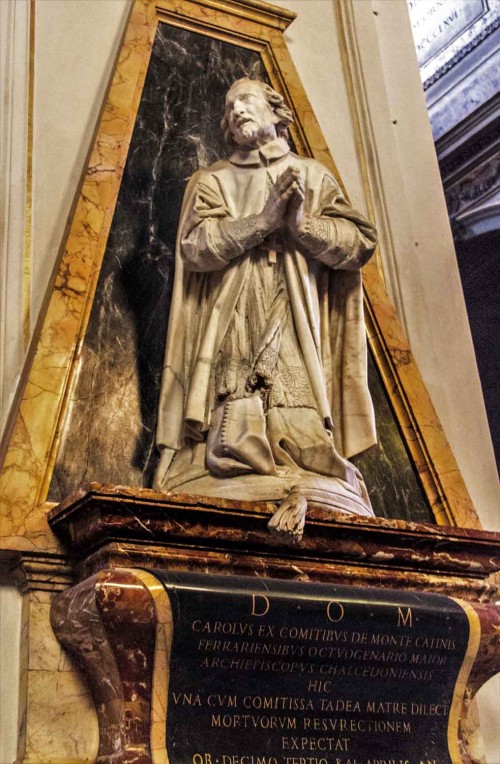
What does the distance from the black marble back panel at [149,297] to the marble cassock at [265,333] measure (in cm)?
20

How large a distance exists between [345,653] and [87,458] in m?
1.18

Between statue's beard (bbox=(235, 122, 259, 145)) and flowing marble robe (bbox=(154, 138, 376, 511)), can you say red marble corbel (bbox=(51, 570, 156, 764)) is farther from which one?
statue's beard (bbox=(235, 122, 259, 145))

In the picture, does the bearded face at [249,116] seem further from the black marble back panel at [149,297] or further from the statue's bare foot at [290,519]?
the statue's bare foot at [290,519]

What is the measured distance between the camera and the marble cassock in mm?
4113

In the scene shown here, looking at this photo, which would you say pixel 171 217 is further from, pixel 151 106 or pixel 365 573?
pixel 365 573

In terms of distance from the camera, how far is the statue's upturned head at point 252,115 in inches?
179

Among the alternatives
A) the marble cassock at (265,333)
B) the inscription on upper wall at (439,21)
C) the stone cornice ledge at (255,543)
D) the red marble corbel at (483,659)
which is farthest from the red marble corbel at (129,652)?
the inscription on upper wall at (439,21)

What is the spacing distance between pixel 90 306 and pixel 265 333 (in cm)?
71

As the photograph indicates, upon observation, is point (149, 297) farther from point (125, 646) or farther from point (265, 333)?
point (125, 646)

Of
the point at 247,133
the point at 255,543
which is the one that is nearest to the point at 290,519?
the point at 255,543

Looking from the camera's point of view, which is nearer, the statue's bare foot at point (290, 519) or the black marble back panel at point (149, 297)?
the statue's bare foot at point (290, 519)

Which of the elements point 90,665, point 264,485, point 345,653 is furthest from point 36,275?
point 345,653

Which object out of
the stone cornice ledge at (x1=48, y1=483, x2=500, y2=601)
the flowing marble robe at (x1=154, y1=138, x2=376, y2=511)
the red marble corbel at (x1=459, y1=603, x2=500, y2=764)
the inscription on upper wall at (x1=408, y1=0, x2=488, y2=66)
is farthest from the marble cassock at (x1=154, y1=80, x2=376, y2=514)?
the inscription on upper wall at (x1=408, y1=0, x2=488, y2=66)

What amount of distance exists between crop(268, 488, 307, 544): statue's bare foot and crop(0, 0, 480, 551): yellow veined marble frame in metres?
0.78
